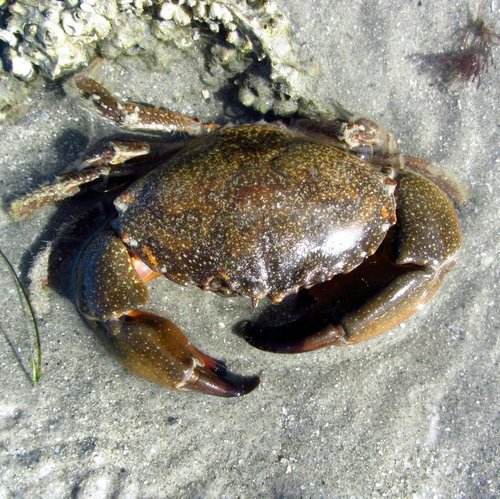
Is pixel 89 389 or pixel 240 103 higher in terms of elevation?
pixel 240 103

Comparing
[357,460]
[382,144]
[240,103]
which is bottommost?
[357,460]

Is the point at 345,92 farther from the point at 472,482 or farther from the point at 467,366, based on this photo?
the point at 472,482

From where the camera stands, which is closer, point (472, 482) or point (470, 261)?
point (472, 482)

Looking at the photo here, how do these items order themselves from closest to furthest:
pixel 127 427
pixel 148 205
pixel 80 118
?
pixel 148 205 → pixel 127 427 → pixel 80 118

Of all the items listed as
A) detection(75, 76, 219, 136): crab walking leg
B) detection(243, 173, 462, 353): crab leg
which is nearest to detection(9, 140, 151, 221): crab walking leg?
detection(75, 76, 219, 136): crab walking leg

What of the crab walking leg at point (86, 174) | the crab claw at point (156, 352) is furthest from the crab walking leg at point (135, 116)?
the crab claw at point (156, 352)

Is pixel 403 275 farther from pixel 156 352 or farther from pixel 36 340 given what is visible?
pixel 36 340

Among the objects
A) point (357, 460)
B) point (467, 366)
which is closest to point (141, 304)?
point (357, 460)
